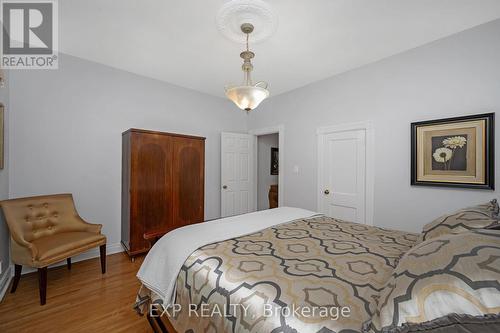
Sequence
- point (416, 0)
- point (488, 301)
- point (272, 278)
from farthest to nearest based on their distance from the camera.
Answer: point (416, 0)
point (272, 278)
point (488, 301)

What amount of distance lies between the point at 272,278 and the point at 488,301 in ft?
2.36

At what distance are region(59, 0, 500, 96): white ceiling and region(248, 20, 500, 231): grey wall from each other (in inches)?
6.7

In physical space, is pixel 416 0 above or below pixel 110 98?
above

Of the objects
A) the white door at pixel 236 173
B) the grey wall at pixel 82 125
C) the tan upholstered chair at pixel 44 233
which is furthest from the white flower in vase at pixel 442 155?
the tan upholstered chair at pixel 44 233

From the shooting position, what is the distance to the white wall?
5.03 m

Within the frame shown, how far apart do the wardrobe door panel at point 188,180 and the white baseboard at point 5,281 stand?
5.70 ft

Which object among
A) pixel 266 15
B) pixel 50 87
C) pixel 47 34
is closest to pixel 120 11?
pixel 47 34

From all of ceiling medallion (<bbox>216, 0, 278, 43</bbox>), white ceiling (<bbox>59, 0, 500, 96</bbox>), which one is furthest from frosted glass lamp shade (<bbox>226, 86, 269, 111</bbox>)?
white ceiling (<bbox>59, 0, 500, 96</bbox>)

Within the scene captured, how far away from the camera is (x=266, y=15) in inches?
70.8

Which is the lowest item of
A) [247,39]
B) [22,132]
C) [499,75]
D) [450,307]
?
[450,307]

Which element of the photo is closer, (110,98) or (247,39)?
(247,39)

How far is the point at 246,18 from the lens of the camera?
72.3 inches

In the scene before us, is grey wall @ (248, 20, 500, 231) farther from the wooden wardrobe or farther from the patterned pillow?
the patterned pillow

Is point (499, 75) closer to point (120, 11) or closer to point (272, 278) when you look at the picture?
point (272, 278)
